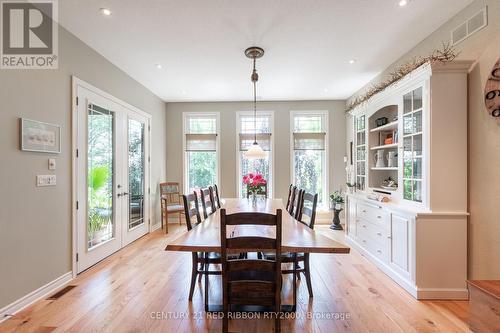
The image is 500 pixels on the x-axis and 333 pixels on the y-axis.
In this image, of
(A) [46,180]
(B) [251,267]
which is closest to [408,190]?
(B) [251,267]

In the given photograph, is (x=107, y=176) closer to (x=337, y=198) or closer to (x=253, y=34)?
(x=253, y=34)

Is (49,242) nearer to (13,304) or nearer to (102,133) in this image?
(13,304)

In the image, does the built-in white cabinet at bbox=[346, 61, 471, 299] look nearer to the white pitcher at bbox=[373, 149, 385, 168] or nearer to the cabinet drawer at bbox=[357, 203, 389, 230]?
the cabinet drawer at bbox=[357, 203, 389, 230]

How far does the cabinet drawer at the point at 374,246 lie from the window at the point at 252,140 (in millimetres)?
2386

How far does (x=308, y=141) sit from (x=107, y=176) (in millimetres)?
4152

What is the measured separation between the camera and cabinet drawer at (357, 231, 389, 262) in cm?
304

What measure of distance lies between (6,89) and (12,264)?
1.57 metres

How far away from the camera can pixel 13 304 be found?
84.7 inches

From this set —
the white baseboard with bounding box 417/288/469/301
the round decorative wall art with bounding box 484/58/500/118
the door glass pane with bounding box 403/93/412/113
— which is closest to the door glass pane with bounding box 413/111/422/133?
the door glass pane with bounding box 403/93/412/113

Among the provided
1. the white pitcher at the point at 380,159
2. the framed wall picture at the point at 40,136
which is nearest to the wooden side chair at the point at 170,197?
the framed wall picture at the point at 40,136

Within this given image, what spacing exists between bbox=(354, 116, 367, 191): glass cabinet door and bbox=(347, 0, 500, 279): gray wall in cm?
159

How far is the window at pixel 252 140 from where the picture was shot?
568cm

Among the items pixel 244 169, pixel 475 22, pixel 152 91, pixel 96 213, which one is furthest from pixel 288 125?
pixel 96 213

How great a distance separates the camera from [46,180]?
251 cm
